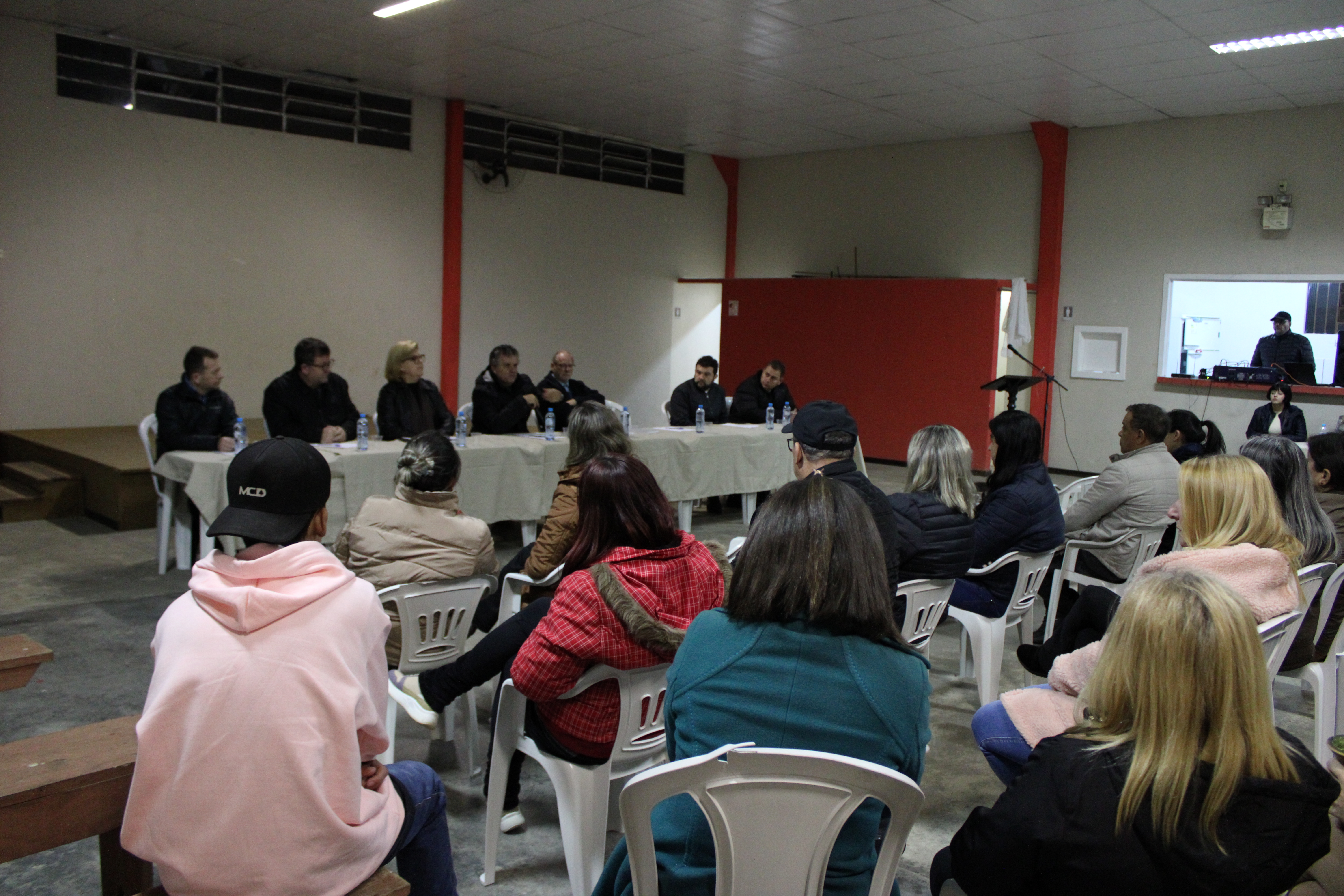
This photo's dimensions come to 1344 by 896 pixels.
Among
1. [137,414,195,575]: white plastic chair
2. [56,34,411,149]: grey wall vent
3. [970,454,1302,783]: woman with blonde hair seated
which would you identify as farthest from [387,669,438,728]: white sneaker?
[56,34,411,149]: grey wall vent

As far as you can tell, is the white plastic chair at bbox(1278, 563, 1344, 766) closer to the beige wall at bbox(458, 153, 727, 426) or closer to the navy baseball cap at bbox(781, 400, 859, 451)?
the navy baseball cap at bbox(781, 400, 859, 451)

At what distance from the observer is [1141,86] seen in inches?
315

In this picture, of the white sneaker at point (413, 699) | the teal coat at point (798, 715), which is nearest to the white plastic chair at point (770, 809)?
the teal coat at point (798, 715)

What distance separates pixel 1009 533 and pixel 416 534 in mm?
A: 2071

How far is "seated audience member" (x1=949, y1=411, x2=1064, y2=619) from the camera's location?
3.55m

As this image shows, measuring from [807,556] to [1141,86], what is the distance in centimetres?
800

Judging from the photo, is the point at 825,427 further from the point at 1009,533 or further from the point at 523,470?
the point at 523,470

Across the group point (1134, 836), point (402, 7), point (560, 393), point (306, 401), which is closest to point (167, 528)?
point (306, 401)

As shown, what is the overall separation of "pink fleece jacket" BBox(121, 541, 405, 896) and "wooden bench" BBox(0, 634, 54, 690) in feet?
2.96

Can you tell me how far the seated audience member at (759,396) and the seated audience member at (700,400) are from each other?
0.12 meters

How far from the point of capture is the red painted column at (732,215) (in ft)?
41.1

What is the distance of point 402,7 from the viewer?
6488 millimetres

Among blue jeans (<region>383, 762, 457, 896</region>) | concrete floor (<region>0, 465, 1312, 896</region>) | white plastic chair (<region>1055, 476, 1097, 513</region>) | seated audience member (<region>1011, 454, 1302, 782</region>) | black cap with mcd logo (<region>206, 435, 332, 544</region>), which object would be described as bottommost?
concrete floor (<region>0, 465, 1312, 896</region>)

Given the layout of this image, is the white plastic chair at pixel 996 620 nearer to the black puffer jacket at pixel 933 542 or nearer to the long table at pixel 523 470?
the black puffer jacket at pixel 933 542
